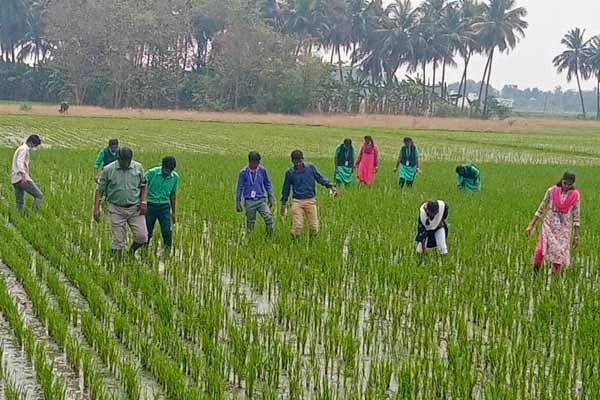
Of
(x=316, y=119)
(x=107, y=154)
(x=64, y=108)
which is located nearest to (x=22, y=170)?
(x=107, y=154)

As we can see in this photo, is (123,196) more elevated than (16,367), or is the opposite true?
(123,196)

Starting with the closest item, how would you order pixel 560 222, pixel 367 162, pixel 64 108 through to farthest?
pixel 560 222 < pixel 367 162 < pixel 64 108

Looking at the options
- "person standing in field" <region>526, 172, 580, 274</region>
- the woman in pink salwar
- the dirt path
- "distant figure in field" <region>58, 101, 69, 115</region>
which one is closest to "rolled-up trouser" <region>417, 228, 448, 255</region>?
"person standing in field" <region>526, 172, 580, 274</region>

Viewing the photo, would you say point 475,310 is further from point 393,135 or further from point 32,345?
point 393,135

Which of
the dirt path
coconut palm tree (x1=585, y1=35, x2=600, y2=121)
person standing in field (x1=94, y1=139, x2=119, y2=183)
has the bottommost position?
person standing in field (x1=94, y1=139, x2=119, y2=183)

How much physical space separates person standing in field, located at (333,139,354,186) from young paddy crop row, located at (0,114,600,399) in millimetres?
2223

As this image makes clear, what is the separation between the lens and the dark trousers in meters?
8.13

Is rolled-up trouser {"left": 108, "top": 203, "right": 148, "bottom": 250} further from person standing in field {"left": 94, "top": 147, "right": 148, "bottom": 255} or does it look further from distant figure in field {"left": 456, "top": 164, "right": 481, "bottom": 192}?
distant figure in field {"left": 456, "top": 164, "right": 481, "bottom": 192}

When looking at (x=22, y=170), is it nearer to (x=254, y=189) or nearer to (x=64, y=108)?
(x=254, y=189)

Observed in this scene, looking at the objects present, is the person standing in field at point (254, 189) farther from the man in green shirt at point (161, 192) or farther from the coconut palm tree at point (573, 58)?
the coconut palm tree at point (573, 58)

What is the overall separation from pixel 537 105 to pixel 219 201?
126222 mm

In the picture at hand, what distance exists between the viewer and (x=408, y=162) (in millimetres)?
13719

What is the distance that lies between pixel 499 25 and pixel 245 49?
60.0ft

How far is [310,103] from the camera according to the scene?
52.3 metres
